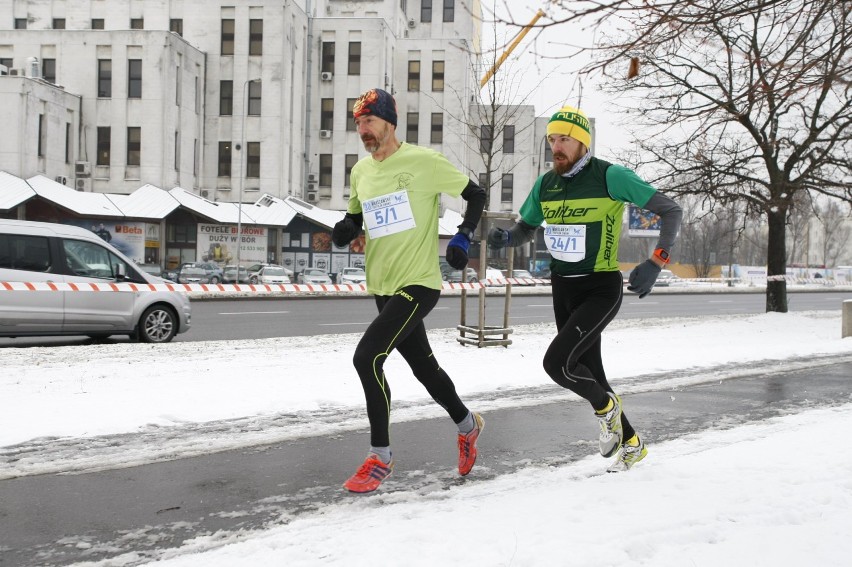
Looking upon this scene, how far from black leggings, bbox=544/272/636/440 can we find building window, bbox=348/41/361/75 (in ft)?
151

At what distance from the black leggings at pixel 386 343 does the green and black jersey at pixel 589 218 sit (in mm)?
820

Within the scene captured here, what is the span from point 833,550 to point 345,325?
14883 mm

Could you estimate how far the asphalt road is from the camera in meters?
3.71

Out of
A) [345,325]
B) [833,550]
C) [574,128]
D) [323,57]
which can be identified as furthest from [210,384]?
[323,57]

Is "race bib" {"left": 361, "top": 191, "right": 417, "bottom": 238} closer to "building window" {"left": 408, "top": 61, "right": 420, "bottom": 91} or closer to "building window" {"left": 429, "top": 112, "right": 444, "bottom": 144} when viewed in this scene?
"building window" {"left": 429, "top": 112, "right": 444, "bottom": 144}

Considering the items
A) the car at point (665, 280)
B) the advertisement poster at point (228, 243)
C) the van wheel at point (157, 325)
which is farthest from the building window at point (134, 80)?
the van wheel at point (157, 325)

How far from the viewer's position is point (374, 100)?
15.0 ft

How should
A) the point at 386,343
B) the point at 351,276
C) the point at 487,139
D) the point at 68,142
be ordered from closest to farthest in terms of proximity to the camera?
1. the point at 386,343
2. the point at 487,139
3. the point at 351,276
4. the point at 68,142

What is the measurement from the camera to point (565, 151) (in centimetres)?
476

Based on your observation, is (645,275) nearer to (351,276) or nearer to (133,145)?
(351,276)

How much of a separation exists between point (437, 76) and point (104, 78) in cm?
1946

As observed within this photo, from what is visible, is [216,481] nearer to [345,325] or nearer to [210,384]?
[210,384]

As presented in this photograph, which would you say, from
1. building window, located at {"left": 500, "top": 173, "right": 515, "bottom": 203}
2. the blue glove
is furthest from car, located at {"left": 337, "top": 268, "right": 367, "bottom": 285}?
the blue glove

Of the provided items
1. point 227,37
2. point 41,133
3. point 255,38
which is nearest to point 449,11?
point 255,38
